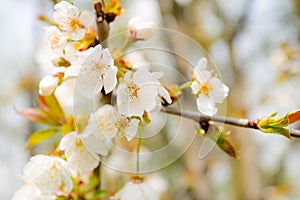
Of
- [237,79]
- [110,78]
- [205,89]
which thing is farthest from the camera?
[237,79]

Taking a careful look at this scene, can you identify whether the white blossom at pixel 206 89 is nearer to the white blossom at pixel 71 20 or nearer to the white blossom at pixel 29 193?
the white blossom at pixel 71 20

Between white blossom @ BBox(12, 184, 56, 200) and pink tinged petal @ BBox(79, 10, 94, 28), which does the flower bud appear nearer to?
pink tinged petal @ BBox(79, 10, 94, 28)

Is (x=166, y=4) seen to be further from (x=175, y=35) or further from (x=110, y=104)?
(x=110, y=104)

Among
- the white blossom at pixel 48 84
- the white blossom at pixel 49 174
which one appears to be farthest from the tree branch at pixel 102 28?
the white blossom at pixel 49 174

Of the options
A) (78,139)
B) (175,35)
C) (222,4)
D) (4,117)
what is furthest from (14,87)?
(78,139)

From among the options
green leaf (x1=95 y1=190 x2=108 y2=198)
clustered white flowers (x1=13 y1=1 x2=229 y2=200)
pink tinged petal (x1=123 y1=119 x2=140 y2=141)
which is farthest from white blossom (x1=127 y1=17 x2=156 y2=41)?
green leaf (x1=95 y1=190 x2=108 y2=198)

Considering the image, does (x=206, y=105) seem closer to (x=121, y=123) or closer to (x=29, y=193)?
(x=121, y=123)

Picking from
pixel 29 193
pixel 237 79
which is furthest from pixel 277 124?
pixel 237 79
